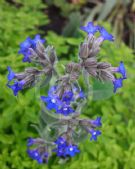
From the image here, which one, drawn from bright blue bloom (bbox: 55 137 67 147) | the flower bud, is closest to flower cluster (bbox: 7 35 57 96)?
the flower bud

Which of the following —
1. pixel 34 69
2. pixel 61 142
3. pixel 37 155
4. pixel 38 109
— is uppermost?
pixel 34 69

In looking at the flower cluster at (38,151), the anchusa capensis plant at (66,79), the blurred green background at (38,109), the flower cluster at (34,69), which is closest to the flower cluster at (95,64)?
the anchusa capensis plant at (66,79)

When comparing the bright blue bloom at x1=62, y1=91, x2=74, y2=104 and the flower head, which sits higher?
the bright blue bloom at x1=62, y1=91, x2=74, y2=104

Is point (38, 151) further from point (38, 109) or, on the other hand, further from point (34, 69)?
point (34, 69)

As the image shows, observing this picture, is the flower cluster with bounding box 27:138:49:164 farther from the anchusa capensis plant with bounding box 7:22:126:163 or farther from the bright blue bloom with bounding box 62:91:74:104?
the bright blue bloom with bounding box 62:91:74:104

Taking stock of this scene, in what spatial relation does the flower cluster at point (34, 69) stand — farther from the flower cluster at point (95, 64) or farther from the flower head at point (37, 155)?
the flower head at point (37, 155)

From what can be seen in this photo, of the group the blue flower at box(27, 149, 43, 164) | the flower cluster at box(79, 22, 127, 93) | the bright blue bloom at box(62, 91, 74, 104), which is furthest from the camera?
the blue flower at box(27, 149, 43, 164)

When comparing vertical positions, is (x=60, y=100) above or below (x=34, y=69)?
below

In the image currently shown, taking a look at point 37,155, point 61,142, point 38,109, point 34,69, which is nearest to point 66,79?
point 34,69

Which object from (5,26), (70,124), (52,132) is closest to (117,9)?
(5,26)

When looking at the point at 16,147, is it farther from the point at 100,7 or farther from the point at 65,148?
the point at 100,7
